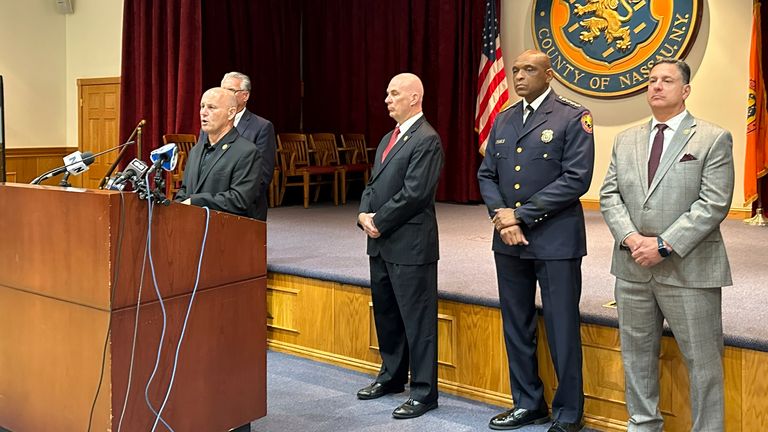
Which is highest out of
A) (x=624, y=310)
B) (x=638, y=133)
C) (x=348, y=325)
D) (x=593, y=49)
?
(x=593, y=49)

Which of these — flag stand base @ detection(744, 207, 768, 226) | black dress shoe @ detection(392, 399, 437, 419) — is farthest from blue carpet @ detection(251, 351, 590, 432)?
flag stand base @ detection(744, 207, 768, 226)

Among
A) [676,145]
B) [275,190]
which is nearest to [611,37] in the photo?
[275,190]

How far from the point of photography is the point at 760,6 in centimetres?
710

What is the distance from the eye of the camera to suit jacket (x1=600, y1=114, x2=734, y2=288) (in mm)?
2818

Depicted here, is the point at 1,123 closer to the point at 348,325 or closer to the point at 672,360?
the point at 348,325

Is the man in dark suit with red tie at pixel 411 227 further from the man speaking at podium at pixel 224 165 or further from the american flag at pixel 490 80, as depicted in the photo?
the american flag at pixel 490 80

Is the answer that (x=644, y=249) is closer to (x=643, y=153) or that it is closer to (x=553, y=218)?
(x=643, y=153)

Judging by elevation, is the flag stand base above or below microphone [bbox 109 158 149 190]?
below

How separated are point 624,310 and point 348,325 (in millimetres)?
1691

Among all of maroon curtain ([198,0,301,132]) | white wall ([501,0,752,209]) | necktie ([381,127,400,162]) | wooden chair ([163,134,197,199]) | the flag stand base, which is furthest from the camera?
maroon curtain ([198,0,301,132])

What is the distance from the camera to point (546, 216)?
3.24 meters

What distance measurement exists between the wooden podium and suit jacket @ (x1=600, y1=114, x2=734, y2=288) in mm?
1357

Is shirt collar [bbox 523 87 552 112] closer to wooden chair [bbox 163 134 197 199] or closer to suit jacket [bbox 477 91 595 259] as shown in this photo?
suit jacket [bbox 477 91 595 259]

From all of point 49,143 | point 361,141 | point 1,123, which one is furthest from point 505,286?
point 49,143
